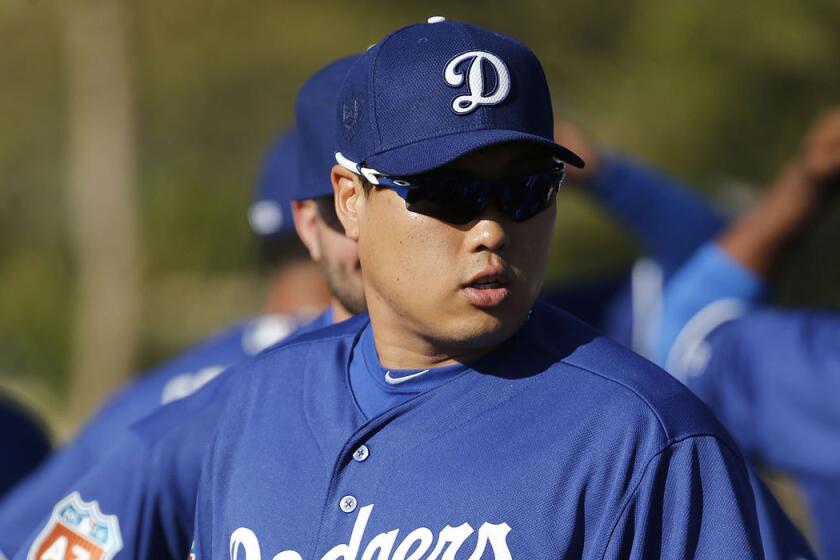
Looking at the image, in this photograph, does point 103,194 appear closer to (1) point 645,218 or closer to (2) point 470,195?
(1) point 645,218

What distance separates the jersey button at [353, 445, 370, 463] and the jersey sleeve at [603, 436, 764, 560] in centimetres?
47

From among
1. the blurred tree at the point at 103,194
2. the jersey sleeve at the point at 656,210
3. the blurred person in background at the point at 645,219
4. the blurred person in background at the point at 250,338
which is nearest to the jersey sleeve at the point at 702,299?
the blurred person in background at the point at 645,219

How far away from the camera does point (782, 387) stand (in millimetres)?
4422

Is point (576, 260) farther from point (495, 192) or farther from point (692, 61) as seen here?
point (495, 192)

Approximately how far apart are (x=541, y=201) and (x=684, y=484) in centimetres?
51

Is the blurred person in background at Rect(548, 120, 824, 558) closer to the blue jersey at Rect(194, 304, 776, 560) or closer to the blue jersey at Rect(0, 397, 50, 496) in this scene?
the blue jersey at Rect(0, 397, 50, 496)

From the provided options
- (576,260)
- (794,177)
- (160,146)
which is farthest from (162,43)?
(794,177)

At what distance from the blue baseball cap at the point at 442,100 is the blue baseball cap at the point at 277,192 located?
1.71m

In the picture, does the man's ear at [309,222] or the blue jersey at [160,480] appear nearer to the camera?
the blue jersey at [160,480]

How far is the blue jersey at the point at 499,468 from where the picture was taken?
7.01 ft

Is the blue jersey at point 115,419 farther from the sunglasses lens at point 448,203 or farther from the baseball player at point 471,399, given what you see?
the sunglasses lens at point 448,203

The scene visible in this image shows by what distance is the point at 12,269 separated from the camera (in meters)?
12.2

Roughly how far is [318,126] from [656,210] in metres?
2.71

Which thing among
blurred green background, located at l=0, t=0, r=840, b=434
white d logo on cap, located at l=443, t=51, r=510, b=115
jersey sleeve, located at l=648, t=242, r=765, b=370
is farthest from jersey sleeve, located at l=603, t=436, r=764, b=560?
blurred green background, located at l=0, t=0, r=840, b=434
